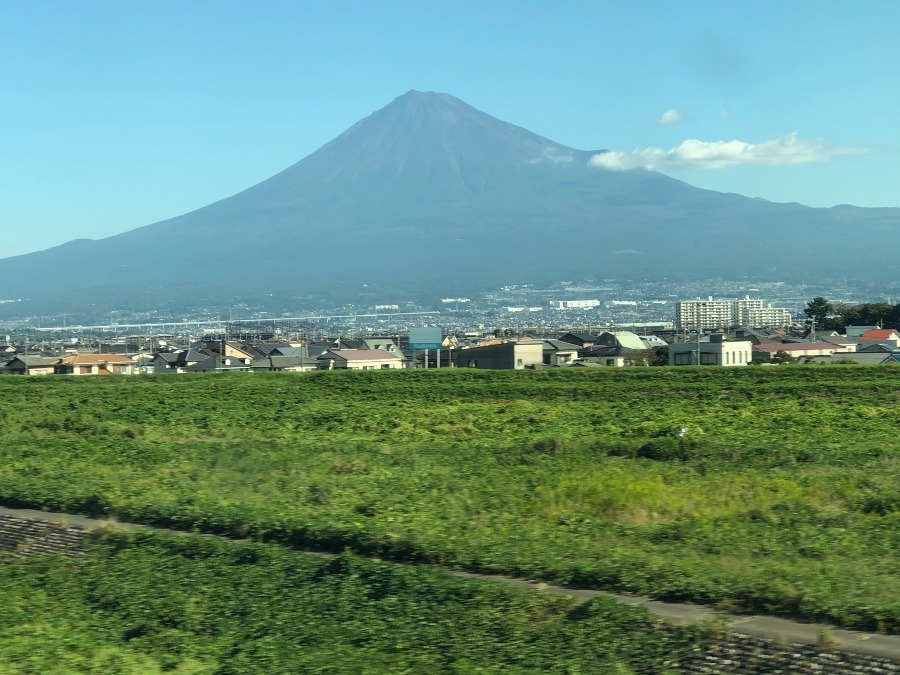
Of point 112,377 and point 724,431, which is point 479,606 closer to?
point 724,431

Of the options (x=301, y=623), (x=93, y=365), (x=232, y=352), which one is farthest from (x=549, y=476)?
(x=232, y=352)

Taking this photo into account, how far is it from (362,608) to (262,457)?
23.3 ft

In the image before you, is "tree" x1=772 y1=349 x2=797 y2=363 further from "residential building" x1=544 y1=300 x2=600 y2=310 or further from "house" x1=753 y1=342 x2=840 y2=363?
"residential building" x1=544 y1=300 x2=600 y2=310

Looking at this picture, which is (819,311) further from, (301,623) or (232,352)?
(301,623)

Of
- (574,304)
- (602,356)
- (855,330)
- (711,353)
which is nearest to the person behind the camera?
(711,353)

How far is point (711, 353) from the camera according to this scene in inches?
1603

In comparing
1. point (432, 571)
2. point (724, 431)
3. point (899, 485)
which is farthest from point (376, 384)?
point (432, 571)

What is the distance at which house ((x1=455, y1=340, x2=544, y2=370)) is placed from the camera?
Result: 44344 millimetres

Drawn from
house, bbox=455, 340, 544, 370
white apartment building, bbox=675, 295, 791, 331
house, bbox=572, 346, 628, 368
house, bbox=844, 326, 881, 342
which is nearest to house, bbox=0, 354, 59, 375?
house, bbox=455, 340, 544, 370

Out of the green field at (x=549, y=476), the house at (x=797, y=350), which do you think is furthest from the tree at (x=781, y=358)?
the green field at (x=549, y=476)

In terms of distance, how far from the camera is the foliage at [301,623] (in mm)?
6695

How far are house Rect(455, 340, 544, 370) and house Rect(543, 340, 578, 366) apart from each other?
11.0 feet

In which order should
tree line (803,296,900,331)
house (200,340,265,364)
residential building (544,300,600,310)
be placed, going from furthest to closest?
1. residential building (544,300,600,310)
2. tree line (803,296,900,331)
3. house (200,340,265,364)

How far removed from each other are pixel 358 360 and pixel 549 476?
36493 mm
